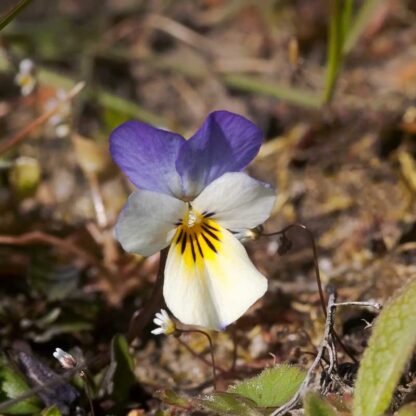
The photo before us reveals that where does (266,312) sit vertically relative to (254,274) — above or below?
below

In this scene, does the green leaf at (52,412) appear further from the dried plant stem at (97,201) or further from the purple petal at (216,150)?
the dried plant stem at (97,201)

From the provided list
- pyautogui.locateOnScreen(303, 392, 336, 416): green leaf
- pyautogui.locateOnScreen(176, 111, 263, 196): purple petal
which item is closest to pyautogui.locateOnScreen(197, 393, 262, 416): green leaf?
pyautogui.locateOnScreen(303, 392, 336, 416): green leaf

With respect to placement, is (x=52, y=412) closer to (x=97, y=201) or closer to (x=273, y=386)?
(x=273, y=386)

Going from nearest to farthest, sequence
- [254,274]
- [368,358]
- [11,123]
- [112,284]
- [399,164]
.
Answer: [368,358], [254,274], [112,284], [399,164], [11,123]

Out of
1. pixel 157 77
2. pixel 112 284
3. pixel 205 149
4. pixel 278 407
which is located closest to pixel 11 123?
pixel 157 77

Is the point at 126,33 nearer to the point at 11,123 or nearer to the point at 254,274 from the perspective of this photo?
the point at 11,123

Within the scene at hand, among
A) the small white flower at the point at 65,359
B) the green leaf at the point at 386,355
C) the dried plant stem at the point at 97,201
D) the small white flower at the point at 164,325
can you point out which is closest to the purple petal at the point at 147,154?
the small white flower at the point at 164,325

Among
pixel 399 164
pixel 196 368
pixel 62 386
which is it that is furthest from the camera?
pixel 399 164
